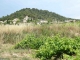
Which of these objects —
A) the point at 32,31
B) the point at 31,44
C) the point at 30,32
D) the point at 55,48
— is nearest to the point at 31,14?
the point at 32,31

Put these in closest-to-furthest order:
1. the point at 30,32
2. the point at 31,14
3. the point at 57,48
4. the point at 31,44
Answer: the point at 57,48, the point at 31,44, the point at 30,32, the point at 31,14

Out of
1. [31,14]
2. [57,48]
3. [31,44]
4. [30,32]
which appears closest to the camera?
[57,48]

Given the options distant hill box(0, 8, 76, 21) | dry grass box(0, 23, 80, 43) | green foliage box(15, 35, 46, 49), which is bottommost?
green foliage box(15, 35, 46, 49)

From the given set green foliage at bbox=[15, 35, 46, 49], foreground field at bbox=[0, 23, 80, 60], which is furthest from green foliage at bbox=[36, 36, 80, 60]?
foreground field at bbox=[0, 23, 80, 60]

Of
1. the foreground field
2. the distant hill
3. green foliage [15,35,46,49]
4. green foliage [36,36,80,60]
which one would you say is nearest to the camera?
green foliage [36,36,80,60]

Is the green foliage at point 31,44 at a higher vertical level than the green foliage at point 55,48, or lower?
lower

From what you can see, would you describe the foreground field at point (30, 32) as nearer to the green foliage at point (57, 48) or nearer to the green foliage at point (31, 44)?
the green foliage at point (31, 44)

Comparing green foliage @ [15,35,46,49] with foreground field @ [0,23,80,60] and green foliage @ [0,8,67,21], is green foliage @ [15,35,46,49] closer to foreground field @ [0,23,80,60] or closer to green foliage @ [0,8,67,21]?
foreground field @ [0,23,80,60]

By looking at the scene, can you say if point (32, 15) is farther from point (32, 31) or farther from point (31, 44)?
point (31, 44)

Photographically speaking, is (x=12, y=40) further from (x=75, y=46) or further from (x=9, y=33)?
(x=75, y=46)

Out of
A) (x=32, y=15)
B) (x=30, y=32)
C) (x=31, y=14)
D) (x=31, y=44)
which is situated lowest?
(x=31, y=44)

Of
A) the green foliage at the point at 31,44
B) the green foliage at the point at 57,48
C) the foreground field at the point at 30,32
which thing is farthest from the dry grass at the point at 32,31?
the green foliage at the point at 57,48

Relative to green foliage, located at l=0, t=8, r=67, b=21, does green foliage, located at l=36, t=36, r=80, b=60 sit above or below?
below

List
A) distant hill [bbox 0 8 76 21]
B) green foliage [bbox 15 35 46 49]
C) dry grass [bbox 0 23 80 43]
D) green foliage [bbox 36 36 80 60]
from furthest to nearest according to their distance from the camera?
distant hill [bbox 0 8 76 21] < dry grass [bbox 0 23 80 43] < green foliage [bbox 15 35 46 49] < green foliage [bbox 36 36 80 60]
